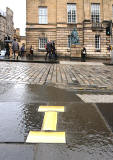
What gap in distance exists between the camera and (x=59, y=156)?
2535 mm

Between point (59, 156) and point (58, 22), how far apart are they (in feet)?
122

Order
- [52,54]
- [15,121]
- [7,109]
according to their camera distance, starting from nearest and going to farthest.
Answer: [15,121]
[7,109]
[52,54]

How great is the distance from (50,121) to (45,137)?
71 cm

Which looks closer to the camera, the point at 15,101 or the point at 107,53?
the point at 15,101

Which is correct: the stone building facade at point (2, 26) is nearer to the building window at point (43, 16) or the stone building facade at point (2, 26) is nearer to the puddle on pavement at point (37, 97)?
the building window at point (43, 16)

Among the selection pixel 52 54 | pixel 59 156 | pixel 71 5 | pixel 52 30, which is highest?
pixel 71 5

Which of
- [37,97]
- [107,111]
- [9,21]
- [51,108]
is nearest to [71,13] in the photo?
[37,97]

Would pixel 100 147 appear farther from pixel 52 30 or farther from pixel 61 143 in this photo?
pixel 52 30

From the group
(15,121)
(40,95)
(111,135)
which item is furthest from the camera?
(40,95)

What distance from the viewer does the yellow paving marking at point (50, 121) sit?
3504mm

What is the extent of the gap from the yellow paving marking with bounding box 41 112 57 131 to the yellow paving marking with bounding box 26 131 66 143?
0.69 feet

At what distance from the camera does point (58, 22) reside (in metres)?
38.2

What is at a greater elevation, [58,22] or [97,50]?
[58,22]

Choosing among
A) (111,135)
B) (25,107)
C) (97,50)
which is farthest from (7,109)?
(97,50)
